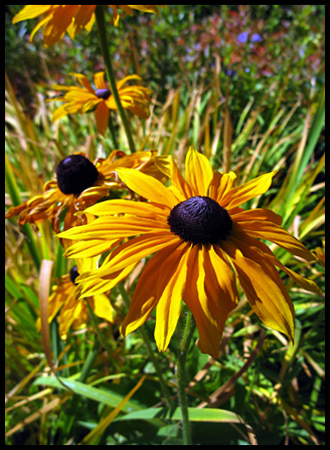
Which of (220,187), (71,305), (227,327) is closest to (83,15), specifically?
(220,187)

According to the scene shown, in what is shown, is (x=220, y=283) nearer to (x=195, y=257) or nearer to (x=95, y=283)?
(x=195, y=257)

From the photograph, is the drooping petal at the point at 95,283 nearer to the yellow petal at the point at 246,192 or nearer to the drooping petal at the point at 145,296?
the drooping petal at the point at 145,296

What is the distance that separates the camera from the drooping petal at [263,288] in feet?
1.62

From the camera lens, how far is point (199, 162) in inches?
25.7

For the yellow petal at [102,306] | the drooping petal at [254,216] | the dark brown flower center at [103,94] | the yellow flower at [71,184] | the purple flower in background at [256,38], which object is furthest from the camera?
the purple flower in background at [256,38]

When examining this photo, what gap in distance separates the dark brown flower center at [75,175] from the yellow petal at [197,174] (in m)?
0.23

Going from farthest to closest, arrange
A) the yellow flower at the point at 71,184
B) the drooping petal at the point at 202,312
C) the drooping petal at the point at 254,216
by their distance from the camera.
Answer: the yellow flower at the point at 71,184 < the drooping petal at the point at 254,216 < the drooping petal at the point at 202,312

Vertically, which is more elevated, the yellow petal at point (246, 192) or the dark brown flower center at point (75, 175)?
the dark brown flower center at point (75, 175)

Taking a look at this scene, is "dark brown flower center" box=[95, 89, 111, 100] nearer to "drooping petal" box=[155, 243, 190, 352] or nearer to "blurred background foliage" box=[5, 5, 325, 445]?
"blurred background foliage" box=[5, 5, 325, 445]

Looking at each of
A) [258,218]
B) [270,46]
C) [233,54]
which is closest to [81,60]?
[233,54]

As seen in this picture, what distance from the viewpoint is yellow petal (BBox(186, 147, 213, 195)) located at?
0.65 metres

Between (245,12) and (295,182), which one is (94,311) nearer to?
(295,182)

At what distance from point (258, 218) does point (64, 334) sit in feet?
2.22

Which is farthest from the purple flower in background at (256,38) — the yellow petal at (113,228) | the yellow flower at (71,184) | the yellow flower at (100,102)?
the yellow petal at (113,228)
